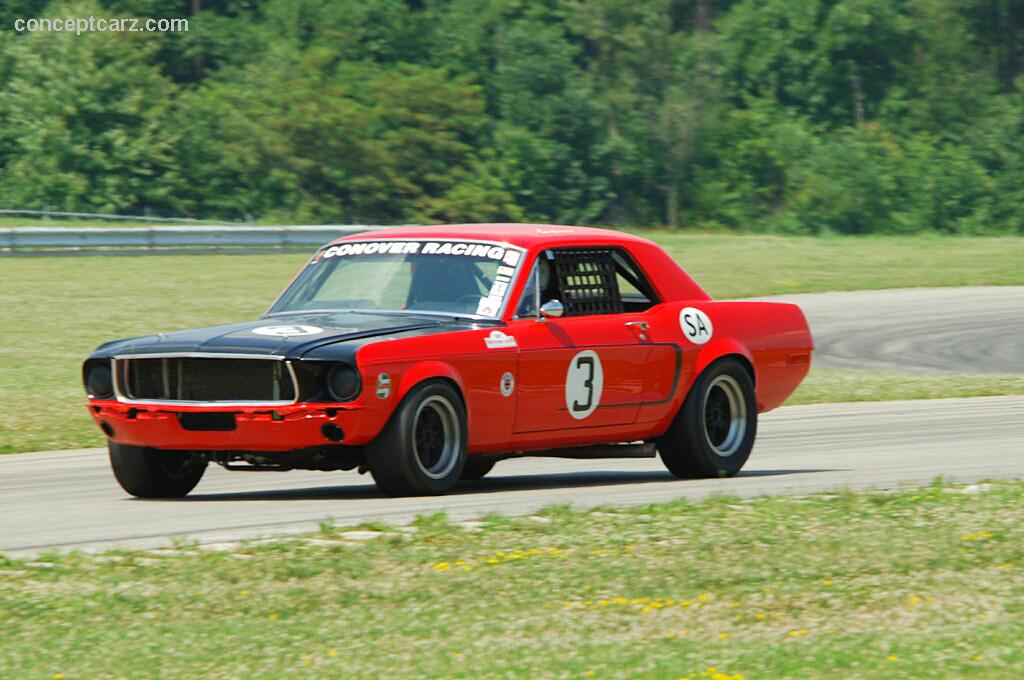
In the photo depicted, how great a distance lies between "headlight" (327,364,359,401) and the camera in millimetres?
8391

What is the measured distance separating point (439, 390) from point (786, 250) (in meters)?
36.3

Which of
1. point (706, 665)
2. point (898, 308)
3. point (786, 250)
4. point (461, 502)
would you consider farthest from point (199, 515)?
point (786, 250)

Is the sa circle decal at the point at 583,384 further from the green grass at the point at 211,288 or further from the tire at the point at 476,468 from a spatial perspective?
the green grass at the point at 211,288

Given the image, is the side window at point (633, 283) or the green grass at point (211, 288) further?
the green grass at point (211, 288)

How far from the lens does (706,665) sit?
528cm

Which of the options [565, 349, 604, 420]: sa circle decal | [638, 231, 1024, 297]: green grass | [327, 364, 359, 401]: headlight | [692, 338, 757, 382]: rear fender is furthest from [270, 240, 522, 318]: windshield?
[638, 231, 1024, 297]: green grass

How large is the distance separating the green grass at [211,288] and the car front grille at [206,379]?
415cm

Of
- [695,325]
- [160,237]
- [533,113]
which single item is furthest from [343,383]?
[533,113]

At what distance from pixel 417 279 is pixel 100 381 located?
1.79m

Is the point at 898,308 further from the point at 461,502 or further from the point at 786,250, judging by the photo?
the point at 461,502

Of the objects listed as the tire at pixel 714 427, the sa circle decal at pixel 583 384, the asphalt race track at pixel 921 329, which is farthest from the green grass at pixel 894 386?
the sa circle decal at pixel 583 384

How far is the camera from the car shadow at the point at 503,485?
9.41 m

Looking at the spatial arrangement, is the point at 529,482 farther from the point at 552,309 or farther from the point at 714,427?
the point at 552,309

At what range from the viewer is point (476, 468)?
412 inches
